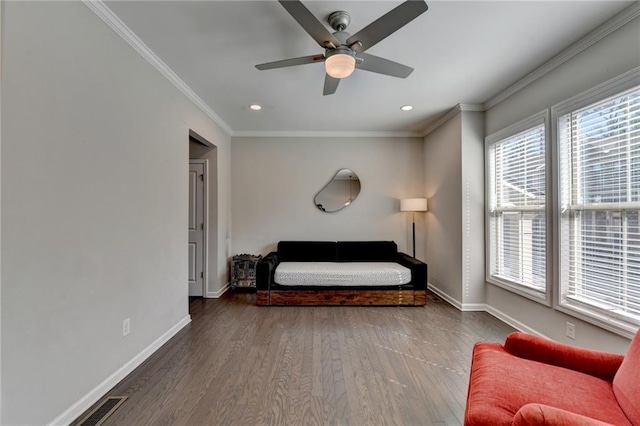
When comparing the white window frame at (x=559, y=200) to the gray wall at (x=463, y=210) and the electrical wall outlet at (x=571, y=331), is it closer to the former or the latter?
the electrical wall outlet at (x=571, y=331)

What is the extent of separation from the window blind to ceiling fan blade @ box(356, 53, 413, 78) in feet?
4.99

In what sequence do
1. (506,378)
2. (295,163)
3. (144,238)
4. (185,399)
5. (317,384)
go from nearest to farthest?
(506,378) → (185,399) → (317,384) → (144,238) → (295,163)

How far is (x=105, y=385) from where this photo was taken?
6.29 ft

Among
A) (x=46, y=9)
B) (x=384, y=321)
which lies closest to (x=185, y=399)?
(x=384, y=321)

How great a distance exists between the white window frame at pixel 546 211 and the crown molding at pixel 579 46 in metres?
0.37

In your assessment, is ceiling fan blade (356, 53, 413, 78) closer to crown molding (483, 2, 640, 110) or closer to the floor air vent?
crown molding (483, 2, 640, 110)

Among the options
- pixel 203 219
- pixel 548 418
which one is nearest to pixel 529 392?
pixel 548 418

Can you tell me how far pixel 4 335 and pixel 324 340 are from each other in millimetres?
2167

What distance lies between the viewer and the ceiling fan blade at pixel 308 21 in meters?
1.56

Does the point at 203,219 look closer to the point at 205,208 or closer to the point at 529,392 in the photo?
the point at 205,208

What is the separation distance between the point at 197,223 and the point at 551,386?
4.11 m

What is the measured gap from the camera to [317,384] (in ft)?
6.56

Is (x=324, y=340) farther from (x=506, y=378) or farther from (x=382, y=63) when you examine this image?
(x=382, y=63)

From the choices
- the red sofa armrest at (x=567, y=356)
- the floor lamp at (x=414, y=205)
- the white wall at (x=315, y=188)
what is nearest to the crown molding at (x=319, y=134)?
the white wall at (x=315, y=188)
